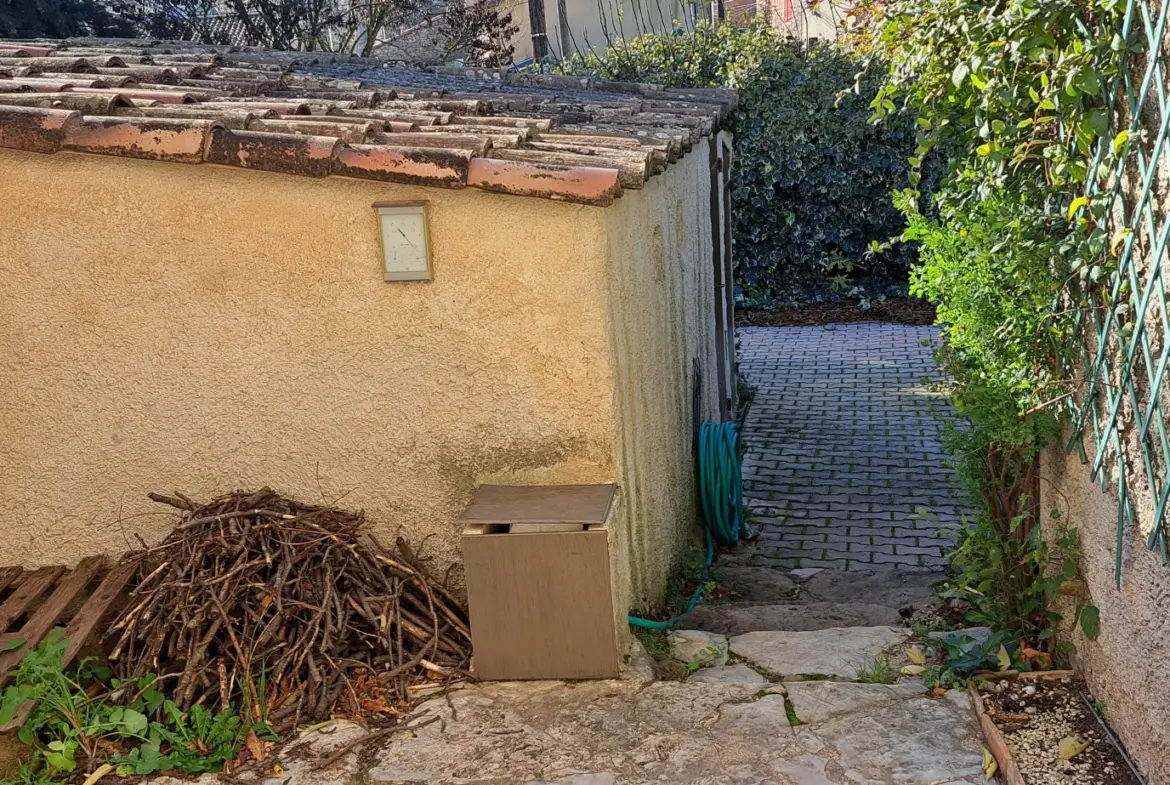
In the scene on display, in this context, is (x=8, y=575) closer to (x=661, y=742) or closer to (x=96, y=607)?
(x=96, y=607)

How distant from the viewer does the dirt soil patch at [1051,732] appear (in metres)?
3.05

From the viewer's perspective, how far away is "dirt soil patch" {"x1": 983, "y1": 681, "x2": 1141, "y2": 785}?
3.05m

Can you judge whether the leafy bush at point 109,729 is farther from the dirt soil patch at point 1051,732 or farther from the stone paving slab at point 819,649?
the dirt soil patch at point 1051,732

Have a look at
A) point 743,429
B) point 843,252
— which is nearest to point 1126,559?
point 743,429

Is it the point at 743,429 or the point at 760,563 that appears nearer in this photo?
the point at 760,563

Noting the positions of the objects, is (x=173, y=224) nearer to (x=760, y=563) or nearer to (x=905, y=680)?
(x=905, y=680)

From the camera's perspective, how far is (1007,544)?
12.9 ft

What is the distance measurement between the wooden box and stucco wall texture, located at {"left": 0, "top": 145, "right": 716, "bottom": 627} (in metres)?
0.28

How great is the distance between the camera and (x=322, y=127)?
13.5ft

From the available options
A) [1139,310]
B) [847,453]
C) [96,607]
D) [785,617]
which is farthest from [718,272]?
[1139,310]

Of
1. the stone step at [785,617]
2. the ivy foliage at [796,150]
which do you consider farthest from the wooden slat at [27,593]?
the ivy foliage at [796,150]

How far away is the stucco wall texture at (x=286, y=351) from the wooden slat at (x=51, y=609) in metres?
0.11

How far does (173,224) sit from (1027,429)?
10.1 feet

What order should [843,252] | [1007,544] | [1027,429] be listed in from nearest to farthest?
1. [1027,429]
2. [1007,544]
3. [843,252]
